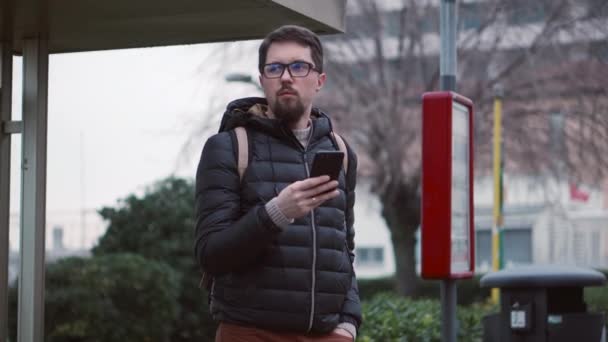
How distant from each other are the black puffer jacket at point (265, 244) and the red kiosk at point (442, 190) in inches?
134

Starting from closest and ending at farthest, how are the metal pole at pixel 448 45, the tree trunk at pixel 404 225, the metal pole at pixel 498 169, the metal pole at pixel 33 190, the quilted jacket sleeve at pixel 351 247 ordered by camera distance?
1. the quilted jacket sleeve at pixel 351 247
2. the metal pole at pixel 33 190
3. the metal pole at pixel 448 45
4. the metal pole at pixel 498 169
5. the tree trunk at pixel 404 225

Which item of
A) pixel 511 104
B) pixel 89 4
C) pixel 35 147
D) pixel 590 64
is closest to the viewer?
pixel 89 4

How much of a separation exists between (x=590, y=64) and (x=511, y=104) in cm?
216

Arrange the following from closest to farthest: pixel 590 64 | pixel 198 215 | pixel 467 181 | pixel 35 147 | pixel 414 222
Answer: pixel 198 215 → pixel 35 147 → pixel 467 181 → pixel 590 64 → pixel 414 222

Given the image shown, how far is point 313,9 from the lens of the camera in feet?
16.7

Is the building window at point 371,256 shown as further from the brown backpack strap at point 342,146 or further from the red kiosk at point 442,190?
the brown backpack strap at point 342,146

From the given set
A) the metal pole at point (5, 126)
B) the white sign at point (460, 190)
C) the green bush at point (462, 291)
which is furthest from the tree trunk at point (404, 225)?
the metal pole at point (5, 126)

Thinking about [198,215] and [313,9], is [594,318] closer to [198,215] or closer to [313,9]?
[313,9]

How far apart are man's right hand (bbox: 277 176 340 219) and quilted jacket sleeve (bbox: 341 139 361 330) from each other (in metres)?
0.47

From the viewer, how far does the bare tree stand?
21.7 meters

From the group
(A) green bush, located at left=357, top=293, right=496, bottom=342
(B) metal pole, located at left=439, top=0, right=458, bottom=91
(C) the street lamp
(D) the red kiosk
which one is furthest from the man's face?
(C) the street lamp

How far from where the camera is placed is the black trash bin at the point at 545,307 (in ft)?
22.6

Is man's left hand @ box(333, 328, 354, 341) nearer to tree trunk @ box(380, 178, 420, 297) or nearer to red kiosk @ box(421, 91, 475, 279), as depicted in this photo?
red kiosk @ box(421, 91, 475, 279)

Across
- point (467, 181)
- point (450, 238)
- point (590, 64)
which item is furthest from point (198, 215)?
point (590, 64)
